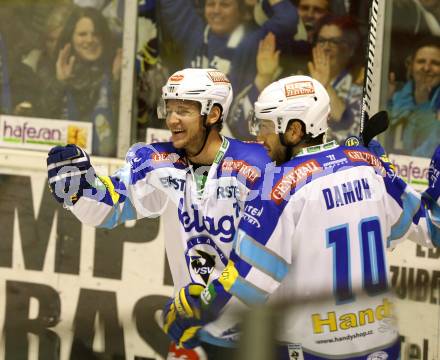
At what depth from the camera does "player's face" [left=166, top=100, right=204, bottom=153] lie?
163 inches

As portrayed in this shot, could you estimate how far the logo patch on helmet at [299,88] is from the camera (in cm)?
372

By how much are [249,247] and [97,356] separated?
2.17 feet

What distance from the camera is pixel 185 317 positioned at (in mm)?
3537

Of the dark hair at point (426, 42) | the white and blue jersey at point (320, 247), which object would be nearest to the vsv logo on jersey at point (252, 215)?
the white and blue jersey at point (320, 247)

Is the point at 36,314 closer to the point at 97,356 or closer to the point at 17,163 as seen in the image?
the point at 17,163

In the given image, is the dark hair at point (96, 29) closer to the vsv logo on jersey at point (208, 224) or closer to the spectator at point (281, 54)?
the spectator at point (281, 54)

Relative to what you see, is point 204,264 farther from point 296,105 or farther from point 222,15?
point 222,15

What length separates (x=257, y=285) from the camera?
3449 mm

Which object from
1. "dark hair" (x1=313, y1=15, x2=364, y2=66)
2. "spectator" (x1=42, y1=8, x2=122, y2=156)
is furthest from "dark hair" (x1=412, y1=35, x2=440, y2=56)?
"spectator" (x1=42, y1=8, x2=122, y2=156)

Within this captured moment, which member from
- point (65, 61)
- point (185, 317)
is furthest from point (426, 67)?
point (185, 317)

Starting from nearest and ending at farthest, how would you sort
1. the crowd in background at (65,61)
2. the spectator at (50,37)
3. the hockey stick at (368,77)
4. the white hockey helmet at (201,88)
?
1. the white hockey helmet at (201,88)
2. the hockey stick at (368,77)
3. the crowd in background at (65,61)
4. the spectator at (50,37)

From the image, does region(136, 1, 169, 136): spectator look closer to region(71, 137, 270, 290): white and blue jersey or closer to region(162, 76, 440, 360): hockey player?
region(71, 137, 270, 290): white and blue jersey

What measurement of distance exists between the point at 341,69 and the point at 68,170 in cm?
212

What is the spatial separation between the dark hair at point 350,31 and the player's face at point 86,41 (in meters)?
1.28
